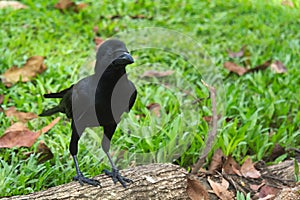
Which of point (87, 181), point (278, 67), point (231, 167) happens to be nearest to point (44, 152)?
point (87, 181)

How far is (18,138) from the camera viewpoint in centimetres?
373

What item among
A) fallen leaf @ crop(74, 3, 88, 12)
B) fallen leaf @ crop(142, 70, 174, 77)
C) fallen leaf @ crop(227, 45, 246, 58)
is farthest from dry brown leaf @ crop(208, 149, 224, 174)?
fallen leaf @ crop(74, 3, 88, 12)

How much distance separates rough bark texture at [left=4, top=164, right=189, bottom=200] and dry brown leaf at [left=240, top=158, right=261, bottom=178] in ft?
2.23

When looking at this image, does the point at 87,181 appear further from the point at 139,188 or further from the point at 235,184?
the point at 235,184

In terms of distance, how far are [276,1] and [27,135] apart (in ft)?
16.1

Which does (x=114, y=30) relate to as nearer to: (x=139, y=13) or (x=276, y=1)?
(x=139, y=13)

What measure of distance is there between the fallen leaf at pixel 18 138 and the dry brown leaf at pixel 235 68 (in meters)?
2.41

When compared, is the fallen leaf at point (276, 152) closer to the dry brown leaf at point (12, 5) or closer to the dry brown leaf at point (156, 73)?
the dry brown leaf at point (156, 73)

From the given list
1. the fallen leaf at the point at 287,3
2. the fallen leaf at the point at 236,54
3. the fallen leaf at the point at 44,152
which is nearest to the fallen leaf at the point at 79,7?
the fallen leaf at the point at 236,54

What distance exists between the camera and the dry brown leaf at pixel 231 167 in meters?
3.64

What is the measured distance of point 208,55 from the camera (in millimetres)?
5703

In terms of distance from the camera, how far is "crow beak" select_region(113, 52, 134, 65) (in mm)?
2759

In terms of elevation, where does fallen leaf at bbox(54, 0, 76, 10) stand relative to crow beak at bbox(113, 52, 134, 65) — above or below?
below

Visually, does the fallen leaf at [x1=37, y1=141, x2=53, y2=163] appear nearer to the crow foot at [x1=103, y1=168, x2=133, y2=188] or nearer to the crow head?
the crow foot at [x1=103, y1=168, x2=133, y2=188]
